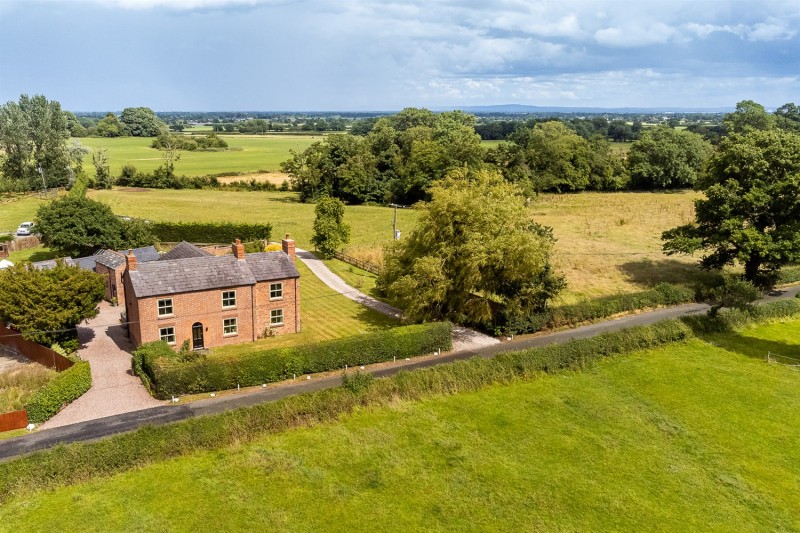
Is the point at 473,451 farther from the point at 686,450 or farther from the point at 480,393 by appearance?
the point at 686,450

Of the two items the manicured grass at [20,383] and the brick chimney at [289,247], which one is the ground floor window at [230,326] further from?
the manicured grass at [20,383]

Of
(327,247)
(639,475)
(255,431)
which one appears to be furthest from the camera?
(327,247)

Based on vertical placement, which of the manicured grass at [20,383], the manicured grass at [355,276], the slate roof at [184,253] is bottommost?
the manicured grass at [355,276]

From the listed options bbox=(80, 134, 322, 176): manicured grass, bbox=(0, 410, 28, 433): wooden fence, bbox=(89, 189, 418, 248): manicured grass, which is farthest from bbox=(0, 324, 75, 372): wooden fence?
bbox=(80, 134, 322, 176): manicured grass

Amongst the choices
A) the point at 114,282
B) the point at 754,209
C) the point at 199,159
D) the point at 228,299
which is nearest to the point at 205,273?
the point at 228,299

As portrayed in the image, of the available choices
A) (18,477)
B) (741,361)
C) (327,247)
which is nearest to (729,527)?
(741,361)

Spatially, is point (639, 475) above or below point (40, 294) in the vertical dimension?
below

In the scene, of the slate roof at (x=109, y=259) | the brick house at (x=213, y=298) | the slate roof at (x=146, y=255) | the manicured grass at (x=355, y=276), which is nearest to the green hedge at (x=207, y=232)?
the manicured grass at (x=355, y=276)
